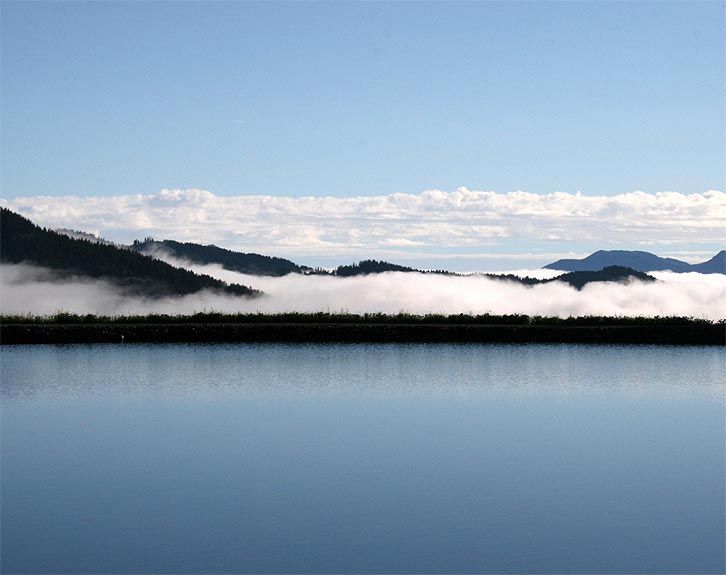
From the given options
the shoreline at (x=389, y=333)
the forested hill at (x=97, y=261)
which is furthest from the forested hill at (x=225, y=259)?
the shoreline at (x=389, y=333)

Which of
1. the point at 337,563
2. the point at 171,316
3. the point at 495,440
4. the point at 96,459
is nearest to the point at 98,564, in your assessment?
the point at 337,563

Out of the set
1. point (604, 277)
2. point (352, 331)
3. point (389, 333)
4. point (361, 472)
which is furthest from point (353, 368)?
point (604, 277)

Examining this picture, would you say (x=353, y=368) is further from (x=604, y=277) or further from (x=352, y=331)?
(x=604, y=277)

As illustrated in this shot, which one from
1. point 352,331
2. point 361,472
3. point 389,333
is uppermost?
point 352,331

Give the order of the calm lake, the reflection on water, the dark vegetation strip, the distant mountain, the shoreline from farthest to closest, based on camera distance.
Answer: the distant mountain < the shoreline < the dark vegetation strip < the reflection on water < the calm lake

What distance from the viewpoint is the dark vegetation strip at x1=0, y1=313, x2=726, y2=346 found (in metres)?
39.2

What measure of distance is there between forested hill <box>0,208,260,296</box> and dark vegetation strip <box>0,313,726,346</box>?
5018cm

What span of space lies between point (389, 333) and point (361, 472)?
86.2ft

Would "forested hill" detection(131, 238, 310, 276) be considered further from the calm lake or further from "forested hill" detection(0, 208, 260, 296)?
the calm lake

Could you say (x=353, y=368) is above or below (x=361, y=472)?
above

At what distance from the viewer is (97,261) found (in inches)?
3777

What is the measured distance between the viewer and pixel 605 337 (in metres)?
40.7

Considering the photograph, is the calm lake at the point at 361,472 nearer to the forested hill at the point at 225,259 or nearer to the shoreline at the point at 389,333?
the shoreline at the point at 389,333

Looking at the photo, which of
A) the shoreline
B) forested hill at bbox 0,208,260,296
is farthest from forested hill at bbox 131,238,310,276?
the shoreline
